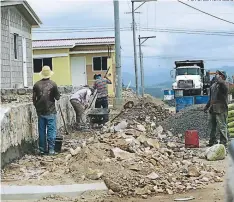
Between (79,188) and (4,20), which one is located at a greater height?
(4,20)

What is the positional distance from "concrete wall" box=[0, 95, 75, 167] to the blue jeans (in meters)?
0.23

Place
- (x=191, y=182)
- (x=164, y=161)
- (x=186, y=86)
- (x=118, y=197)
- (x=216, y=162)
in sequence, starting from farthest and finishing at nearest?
(x=186, y=86) < (x=216, y=162) < (x=164, y=161) < (x=191, y=182) < (x=118, y=197)

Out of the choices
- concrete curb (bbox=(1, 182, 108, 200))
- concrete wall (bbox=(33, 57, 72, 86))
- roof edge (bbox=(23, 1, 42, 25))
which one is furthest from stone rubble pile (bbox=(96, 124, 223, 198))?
concrete wall (bbox=(33, 57, 72, 86))

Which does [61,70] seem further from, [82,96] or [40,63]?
[82,96]

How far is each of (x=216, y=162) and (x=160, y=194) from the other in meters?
3.04

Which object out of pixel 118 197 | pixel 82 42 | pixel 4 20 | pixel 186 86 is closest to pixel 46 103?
pixel 118 197

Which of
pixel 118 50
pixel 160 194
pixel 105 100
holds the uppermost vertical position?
pixel 118 50

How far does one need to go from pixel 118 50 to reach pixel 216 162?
678 inches

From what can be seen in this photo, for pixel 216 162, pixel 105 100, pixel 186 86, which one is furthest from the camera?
pixel 186 86

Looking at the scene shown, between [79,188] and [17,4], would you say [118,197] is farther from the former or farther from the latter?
[17,4]

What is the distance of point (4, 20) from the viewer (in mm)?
19922

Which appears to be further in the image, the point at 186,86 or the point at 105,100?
the point at 186,86

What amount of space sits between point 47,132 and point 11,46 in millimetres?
10623

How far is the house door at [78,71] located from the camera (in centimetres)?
4262
